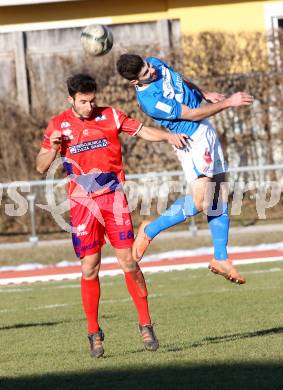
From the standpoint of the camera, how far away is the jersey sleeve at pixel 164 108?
1028cm

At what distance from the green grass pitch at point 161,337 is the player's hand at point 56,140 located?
1.61 meters

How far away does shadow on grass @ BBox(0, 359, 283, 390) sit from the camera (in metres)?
7.46

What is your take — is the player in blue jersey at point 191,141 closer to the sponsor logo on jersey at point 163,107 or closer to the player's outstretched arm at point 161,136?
the sponsor logo on jersey at point 163,107

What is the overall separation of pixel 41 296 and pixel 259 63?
393 inches

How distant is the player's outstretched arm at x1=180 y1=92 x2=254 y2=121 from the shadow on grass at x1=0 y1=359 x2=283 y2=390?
96.6 inches

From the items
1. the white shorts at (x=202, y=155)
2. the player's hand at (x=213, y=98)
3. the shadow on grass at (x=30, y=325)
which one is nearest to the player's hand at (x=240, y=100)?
the player's hand at (x=213, y=98)

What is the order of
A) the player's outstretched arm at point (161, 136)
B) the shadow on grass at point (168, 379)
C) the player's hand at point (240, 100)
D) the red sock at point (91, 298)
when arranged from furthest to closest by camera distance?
the player's hand at point (240, 100) < the red sock at point (91, 298) < the player's outstretched arm at point (161, 136) < the shadow on grass at point (168, 379)

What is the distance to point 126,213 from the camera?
944 centimetres

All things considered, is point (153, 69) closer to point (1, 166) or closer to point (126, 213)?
point (126, 213)

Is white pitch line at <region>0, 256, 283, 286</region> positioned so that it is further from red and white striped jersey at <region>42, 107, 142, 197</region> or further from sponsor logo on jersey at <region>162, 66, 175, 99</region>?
red and white striped jersey at <region>42, 107, 142, 197</region>

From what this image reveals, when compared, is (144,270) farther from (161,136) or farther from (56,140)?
(56,140)

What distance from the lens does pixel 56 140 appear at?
9.18 m

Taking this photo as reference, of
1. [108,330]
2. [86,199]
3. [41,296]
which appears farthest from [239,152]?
[86,199]

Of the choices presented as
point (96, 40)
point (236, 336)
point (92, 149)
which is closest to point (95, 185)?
point (92, 149)
